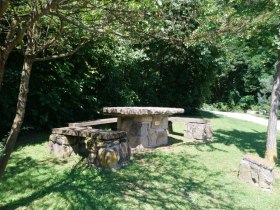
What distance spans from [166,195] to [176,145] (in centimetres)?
312

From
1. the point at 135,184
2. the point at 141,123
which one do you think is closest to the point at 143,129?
the point at 141,123

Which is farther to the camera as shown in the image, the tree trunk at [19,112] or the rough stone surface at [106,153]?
the rough stone surface at [106,153]

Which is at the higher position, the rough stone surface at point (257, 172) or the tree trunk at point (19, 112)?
the tree trunk at point (19, 112)

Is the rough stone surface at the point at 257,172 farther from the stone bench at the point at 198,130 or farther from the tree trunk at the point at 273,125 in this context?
the stone bench at the point at 198,130

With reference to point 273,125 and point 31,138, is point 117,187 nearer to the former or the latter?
point 273,125

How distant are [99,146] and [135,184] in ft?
2.82

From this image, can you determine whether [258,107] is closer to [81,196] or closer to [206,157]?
[206,157]

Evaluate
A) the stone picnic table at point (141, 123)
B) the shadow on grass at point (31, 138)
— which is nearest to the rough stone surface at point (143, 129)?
the stone picnic table at point (141, 123)

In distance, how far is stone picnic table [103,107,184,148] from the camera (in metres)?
6.13

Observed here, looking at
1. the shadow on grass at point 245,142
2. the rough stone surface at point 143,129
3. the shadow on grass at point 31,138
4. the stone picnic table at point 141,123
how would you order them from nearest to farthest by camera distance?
the stone picnic table at point 141,123 < the rough stone surface at point 143,129 < the shadow on grass at point 31,138 < the shadow on grass at point 245,142

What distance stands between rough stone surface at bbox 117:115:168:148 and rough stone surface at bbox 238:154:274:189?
7.35ft

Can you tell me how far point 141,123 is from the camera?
653 cm

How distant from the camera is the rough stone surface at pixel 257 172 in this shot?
479 cm

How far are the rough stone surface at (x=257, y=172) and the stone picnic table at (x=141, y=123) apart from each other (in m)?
2.08
